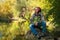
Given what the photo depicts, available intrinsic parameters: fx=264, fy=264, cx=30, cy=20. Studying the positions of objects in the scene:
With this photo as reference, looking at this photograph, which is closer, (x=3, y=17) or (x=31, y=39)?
(x=31, y=39)

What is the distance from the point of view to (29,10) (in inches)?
343

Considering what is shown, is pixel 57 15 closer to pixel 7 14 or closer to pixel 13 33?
pixel 13 33

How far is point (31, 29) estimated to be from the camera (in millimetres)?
7082

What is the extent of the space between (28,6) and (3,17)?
0.97 m

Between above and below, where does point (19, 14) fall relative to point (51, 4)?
below

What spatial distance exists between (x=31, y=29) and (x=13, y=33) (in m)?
1.02

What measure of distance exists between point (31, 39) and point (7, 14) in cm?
231

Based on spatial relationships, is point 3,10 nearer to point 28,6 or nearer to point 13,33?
point 28,6

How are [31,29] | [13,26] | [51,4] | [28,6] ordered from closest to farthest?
[31,29]
[51,4]
[13,26]
[28,6]

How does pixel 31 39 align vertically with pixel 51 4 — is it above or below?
below

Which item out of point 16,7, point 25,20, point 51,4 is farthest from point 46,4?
point 16,7

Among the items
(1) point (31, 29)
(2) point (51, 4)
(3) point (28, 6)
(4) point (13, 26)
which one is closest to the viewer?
(1) point (31, 29)

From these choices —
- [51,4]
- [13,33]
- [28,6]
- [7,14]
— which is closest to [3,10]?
[7,14]

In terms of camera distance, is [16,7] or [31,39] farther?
[16,7]
